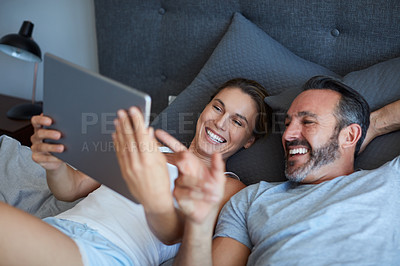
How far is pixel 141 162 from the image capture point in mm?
881

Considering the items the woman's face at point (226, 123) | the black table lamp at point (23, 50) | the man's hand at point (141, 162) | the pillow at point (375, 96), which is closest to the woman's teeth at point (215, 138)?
the woman's face at point (226, 123)

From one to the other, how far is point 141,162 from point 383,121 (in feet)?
3.20

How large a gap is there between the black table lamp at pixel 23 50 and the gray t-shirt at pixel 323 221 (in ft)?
4.75

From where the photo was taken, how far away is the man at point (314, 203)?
0.97 metres

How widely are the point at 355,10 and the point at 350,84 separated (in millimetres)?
370

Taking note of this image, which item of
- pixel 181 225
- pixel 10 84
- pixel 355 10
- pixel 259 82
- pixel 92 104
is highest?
pixel 355 10

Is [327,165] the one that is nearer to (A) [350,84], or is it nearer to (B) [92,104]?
(A) [350,84]

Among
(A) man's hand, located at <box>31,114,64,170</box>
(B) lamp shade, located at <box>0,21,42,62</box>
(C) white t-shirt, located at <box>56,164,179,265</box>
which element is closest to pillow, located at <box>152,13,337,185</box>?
(C) white t-shirt, located at <box>56,164,179,265</box>

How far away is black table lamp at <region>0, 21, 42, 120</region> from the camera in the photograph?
6.63 feet

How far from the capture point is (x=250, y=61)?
175 centimetres

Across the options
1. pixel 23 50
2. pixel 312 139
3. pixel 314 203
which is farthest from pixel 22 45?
pixel 314 203

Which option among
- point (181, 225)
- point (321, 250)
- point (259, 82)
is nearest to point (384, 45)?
point (259, 82)

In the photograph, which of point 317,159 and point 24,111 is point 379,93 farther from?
point 24,111

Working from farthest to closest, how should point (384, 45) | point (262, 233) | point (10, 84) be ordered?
point (10, 84) → point (384, 45) → point (262, 233)
